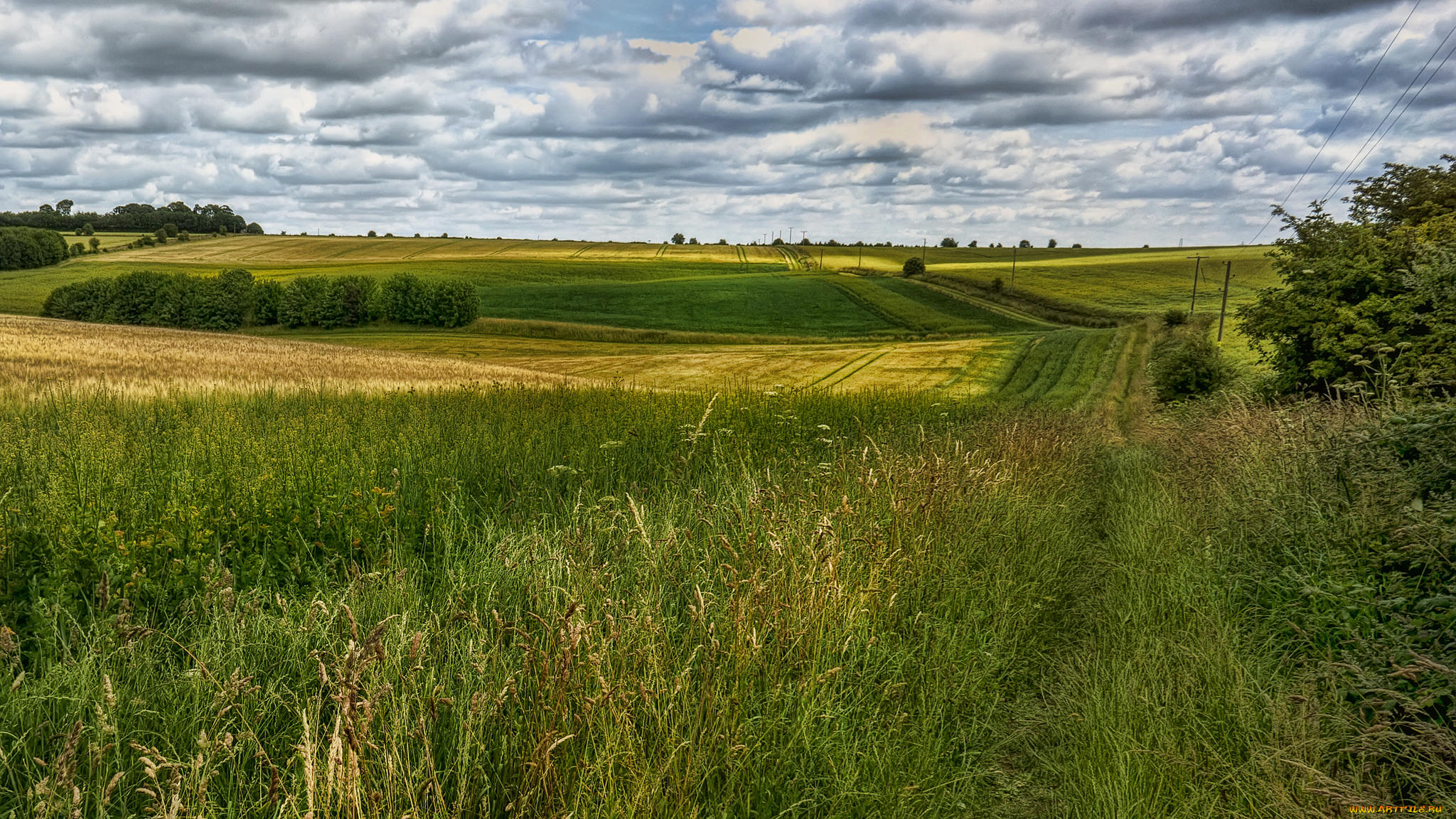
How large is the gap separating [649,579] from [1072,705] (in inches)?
103

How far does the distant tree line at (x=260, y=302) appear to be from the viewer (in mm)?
72312

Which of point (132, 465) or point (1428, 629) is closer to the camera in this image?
point (1428, 629)

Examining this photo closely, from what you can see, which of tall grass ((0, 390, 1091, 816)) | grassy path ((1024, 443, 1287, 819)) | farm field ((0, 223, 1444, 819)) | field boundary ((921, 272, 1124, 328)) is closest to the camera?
tall grass ((0, 390, 1091, 816))

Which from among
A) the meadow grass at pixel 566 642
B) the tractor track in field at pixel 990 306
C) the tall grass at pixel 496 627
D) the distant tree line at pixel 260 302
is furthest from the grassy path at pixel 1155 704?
the tractor track in field at pixel 990 306

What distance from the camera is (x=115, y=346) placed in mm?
21109

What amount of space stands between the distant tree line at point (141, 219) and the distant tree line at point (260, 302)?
73724 millimetres

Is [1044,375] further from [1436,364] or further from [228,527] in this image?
[228,527]

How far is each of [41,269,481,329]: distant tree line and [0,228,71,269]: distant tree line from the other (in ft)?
101

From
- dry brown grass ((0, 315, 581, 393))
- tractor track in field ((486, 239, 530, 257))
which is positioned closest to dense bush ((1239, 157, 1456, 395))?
dry brown grass ((0, 315, 581, 393))

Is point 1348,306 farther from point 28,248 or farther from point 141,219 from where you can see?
point 141,219

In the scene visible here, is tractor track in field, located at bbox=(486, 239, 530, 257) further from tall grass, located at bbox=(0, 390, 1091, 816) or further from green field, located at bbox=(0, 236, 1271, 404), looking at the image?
tall grass, located at bbox=(0, 390, 1091, 816)

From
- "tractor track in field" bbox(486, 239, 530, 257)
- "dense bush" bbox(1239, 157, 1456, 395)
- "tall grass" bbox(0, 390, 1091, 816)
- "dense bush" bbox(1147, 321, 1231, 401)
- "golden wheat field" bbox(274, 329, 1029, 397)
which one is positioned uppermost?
"tractor track in field" bbox(486, 239, 530, 257)

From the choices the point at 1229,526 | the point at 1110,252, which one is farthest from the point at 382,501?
the point at 1110,252

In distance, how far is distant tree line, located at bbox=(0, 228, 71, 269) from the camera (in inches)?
3782
